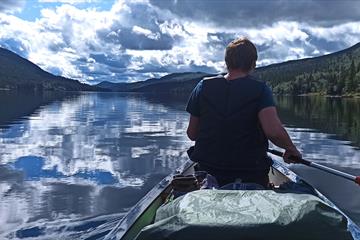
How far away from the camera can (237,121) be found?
21.8ft

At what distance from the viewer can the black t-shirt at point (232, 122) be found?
655 centimetres

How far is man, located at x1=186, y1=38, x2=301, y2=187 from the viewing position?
6520mm

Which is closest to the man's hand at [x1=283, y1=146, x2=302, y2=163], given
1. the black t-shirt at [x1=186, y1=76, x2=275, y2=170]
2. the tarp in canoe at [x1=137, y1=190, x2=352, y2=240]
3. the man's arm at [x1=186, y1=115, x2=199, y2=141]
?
the black t-shirt at [x1=186, y1=76, x2=275, y2=170]

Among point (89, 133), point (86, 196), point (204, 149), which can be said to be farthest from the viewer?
point (89, 133)

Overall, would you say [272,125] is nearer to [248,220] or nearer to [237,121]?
[237,121]

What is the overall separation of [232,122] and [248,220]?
2.38 m

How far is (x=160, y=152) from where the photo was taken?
23688 millimetres

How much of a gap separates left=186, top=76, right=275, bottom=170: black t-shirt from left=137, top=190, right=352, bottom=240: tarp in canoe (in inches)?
75.2

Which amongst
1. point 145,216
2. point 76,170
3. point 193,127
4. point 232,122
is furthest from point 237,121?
point 76,170

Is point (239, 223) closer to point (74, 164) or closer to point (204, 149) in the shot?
point (204, 149)

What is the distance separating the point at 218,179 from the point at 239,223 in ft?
8.63

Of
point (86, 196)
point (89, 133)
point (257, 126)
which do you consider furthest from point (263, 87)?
point (89, 133)

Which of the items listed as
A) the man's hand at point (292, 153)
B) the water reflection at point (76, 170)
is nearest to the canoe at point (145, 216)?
the man's hand at point (292, 153)

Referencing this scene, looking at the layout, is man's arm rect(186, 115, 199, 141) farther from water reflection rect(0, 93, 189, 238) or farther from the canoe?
water reflection rect(0, 93, 189, 238)
